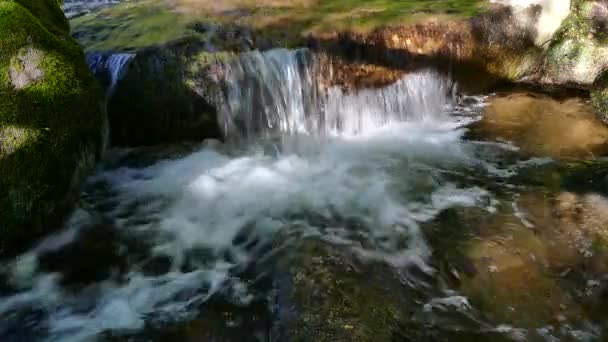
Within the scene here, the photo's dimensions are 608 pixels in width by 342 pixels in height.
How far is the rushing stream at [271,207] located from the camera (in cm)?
440

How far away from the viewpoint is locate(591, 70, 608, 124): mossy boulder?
7090 millimetres

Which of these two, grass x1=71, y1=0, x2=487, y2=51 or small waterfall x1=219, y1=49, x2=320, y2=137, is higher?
grass x1=71, y1=0, x2=487, y2=51

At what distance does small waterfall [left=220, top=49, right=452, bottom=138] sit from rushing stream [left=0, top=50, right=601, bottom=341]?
2 centimetres

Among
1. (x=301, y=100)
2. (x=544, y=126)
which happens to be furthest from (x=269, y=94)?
(x=544, y=126)

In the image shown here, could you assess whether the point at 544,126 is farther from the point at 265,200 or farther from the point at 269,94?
the point at 265,200

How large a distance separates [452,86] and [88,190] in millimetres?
5937

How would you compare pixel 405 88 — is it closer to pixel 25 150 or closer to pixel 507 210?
pixel 507 210

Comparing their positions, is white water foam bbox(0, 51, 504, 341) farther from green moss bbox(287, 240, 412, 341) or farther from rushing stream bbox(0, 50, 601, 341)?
green moss bbox(287, 240, 412, 341)

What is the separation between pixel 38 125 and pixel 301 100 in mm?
3791

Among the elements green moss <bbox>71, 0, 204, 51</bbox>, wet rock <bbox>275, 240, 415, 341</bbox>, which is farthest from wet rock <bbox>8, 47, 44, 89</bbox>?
wet rock <bbox>275, 240, 415, 341</bbox>

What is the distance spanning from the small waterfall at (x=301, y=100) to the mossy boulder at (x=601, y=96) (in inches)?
87.7

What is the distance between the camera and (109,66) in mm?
7141

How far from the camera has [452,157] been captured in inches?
270

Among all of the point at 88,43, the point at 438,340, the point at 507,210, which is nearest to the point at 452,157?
the point at 507,210
